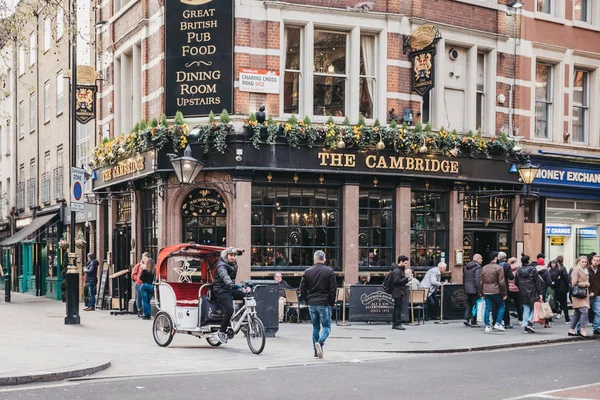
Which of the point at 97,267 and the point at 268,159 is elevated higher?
the point at 268,159

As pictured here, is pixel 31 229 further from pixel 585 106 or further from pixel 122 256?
pixel 585 106

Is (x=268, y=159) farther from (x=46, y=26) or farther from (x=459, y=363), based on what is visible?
(x=46, y=26)

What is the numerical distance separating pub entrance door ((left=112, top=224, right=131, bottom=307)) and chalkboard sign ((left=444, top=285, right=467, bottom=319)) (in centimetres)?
931

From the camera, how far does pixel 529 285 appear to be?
19094 mm

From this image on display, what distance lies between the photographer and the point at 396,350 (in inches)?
606

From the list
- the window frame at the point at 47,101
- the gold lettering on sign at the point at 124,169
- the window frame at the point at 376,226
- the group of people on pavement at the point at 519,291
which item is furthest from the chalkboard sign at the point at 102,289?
the window frame at the point at 47,101

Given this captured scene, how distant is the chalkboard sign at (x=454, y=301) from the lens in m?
21.6

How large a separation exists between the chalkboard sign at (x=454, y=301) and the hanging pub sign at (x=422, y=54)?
5.09 m

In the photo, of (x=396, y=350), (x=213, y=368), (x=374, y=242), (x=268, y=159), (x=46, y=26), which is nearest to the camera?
(x=213, y=368)

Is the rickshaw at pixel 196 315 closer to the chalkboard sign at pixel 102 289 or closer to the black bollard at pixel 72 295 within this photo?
the black bollard at pixel 72 295

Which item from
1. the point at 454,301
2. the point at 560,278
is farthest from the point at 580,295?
the point at 454,301

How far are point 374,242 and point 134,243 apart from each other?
22.1 feet

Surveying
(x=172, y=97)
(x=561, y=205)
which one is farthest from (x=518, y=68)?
(x=172, y=97)

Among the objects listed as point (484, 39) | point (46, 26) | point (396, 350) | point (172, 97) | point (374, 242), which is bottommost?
point (396, 350)
